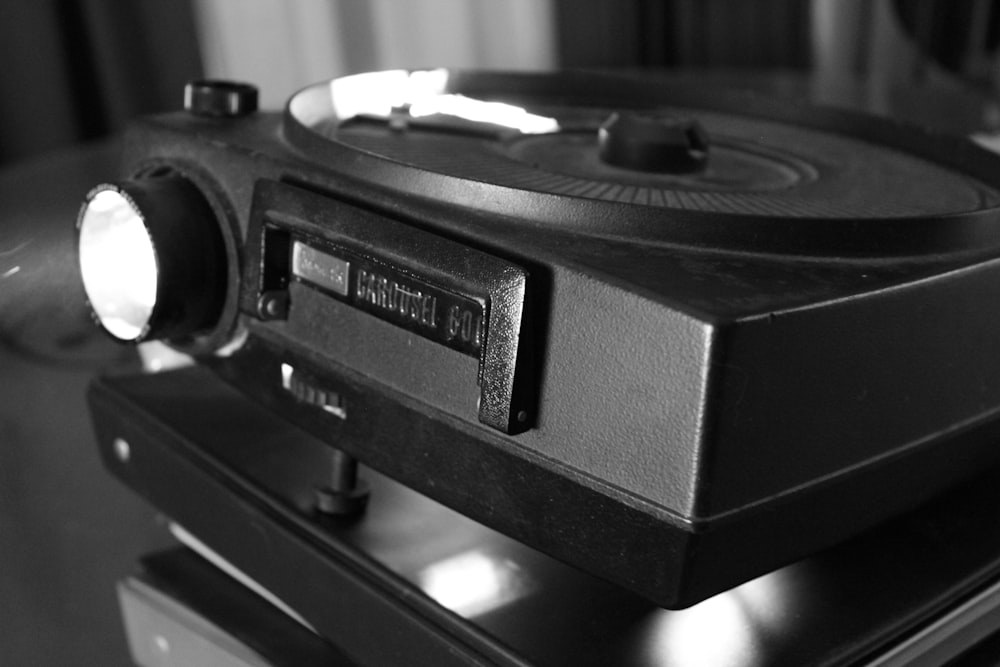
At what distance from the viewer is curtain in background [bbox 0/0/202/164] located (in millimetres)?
1346

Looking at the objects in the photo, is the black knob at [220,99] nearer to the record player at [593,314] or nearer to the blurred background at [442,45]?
the record player at [593,314]

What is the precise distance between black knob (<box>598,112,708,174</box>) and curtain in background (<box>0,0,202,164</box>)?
1011 mm

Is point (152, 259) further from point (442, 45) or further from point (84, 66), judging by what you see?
point (442, 45)

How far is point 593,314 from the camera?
0.39 metres

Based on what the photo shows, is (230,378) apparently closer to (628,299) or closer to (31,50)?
(628,299)

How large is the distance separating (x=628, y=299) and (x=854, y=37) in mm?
2503

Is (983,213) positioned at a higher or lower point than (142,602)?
higher

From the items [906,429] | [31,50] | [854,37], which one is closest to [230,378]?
[906,429]

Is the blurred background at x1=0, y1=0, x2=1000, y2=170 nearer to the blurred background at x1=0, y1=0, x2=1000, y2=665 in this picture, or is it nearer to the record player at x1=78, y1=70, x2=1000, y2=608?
the blurred background at x1=0, y1=0, x2=1000, y2=665

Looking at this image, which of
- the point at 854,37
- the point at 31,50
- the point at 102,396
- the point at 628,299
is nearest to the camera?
the point at 628,299

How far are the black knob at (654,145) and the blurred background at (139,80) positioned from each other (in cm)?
29

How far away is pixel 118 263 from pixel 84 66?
1.01 m

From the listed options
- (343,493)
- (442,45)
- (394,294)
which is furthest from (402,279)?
(442,45)

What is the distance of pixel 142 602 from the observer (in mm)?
559
